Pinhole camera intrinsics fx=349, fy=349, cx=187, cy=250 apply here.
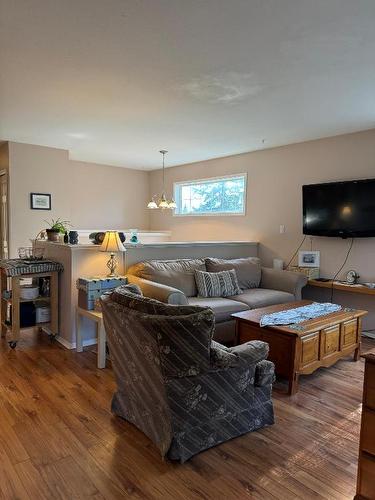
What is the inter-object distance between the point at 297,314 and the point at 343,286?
4.26ft

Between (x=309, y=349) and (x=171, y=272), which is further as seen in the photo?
(x=171, y=272)

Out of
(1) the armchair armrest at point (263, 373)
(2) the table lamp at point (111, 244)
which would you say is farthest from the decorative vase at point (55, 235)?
(1) the armchair armrest at point (263, 373)

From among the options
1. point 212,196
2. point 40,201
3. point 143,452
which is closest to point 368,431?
point 143,452

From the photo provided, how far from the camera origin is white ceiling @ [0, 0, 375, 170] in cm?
201

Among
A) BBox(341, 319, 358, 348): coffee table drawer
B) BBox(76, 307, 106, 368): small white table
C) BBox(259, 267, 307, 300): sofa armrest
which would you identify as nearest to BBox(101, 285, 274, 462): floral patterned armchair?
BBox(76, 307, 106, 368): small white table

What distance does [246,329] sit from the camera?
3.16 metres

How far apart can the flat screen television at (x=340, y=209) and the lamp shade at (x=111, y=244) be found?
261 cm

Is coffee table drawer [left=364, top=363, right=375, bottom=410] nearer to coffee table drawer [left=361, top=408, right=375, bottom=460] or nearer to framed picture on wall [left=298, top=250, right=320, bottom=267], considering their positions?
coffee table drawer [left=361, top=408, right=375, bottom=460]

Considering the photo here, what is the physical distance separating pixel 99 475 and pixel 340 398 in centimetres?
193

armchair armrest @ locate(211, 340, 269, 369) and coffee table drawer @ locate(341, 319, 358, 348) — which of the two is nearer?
armchair armrest @ locate(211, 340, 269, 369)

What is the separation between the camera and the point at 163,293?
11.1 feet

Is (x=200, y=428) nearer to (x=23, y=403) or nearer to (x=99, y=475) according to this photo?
(x=99, y=475)

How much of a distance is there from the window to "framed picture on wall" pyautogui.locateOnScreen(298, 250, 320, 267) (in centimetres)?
136

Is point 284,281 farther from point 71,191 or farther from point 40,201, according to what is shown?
point 71,191
